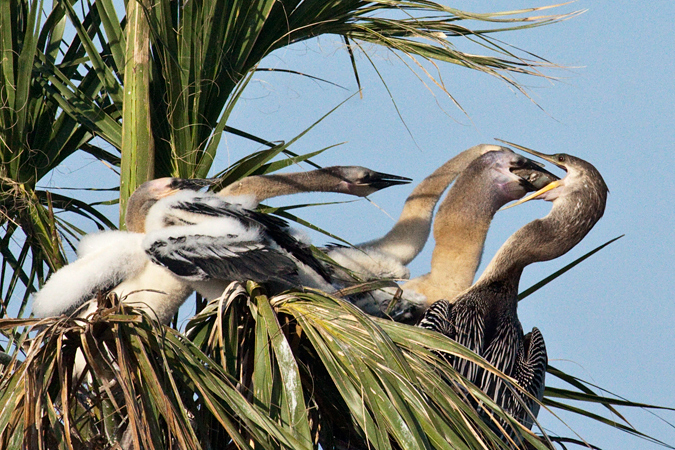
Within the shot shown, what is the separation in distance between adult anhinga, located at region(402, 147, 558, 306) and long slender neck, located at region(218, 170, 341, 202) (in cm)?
60

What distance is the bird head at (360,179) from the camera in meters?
4.29

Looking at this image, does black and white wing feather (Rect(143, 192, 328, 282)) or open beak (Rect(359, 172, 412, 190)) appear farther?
open beak (Rect(359, 172, 412, 190))

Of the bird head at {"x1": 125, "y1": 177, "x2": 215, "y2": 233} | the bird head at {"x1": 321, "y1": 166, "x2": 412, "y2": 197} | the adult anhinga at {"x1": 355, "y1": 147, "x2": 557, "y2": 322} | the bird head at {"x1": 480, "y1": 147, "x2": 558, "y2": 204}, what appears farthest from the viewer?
Answer: the bird head at {"x1": 321, "y1": 166, "x2": 412, "y2": 197}

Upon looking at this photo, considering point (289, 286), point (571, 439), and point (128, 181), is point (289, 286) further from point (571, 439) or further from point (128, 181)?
point (571, 439)

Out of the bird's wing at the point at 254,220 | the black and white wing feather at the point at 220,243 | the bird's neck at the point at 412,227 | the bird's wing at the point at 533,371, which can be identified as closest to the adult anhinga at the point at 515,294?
the bird's wing at the point at 533,371

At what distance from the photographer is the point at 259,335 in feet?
8.44

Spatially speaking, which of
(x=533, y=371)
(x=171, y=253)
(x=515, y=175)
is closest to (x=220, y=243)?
(x=171, y=253)

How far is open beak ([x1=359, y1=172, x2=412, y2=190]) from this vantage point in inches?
170

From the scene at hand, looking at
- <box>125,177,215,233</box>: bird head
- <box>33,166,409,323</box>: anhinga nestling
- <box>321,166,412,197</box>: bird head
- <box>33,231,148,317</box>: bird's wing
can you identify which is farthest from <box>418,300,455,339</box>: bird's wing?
<box>33,231,148,317</box>: bird's wing

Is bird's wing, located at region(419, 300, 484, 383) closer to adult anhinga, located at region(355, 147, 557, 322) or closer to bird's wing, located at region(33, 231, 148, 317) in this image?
adult anhinga, located at region(355, 147, 557, 322)

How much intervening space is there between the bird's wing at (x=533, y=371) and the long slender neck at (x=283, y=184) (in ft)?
4.12

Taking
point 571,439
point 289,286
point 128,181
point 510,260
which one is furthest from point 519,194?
point 128,181

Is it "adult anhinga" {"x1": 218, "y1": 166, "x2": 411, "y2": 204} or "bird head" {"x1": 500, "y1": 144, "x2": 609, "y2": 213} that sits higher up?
"bird head" {"x1": 500, "y1": 144, "x2": 609, "y2": 213}

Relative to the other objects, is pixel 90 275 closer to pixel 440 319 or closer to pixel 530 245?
pixel 440 319
